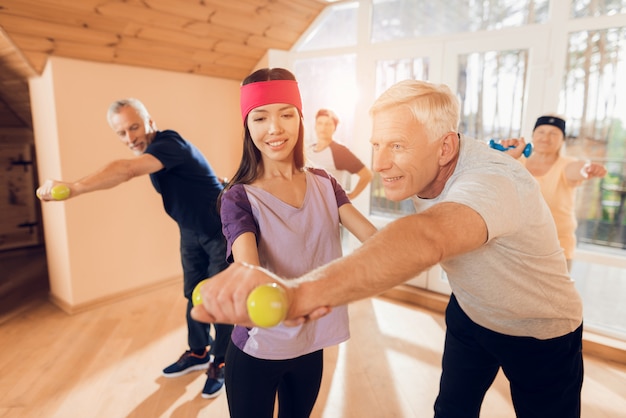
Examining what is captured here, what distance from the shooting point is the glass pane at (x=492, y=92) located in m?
2.82

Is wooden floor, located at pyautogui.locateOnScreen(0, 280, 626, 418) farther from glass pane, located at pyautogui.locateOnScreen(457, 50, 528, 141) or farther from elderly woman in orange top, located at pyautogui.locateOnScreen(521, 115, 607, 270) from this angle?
glass pane, located at pyautogui.locateOnScreen(457, 50, 528, 141)

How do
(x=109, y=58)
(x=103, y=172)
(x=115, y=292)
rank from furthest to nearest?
(x=115, y=292) < (x=109, y=58) < (x=103, y=172)

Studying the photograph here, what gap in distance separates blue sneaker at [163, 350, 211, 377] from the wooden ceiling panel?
7.06 ft

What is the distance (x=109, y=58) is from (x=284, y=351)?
2737 mm

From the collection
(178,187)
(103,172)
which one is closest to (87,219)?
(178,187)

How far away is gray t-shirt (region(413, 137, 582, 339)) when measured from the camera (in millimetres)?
785

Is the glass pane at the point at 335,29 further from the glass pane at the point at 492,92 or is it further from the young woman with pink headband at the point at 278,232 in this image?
the young woman with pink headband at the point at 278,232

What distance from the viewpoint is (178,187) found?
194 cm

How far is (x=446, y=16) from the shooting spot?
3.02m

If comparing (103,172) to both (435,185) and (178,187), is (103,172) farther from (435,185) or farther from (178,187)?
(435,185)

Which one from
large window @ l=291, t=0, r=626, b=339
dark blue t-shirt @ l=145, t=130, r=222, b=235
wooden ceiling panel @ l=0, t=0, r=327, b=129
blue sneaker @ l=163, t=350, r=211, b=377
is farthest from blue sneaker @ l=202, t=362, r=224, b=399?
wooden ceiling panel @ l=0, t=0, r=327, b=129

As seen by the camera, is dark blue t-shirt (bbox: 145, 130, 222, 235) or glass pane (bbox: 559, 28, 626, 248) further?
glass pane (bbox: 559, 28, 626, 248)

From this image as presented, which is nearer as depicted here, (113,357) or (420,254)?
(420,254)

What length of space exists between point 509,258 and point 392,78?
268 cm
